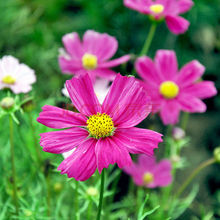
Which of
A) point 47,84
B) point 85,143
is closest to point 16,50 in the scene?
point 47,84

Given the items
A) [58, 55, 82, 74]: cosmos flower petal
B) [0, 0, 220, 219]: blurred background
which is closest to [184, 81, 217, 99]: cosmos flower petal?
[58, 55, 82, 74]: cosmos flower petal

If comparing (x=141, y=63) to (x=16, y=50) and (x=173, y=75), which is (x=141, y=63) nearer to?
(x=173, y=75)

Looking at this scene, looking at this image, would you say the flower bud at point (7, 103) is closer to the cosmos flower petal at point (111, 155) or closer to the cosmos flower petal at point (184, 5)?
the cosmos flower petal at point (111, 155)

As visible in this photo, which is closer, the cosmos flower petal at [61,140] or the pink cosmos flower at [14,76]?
the cosmos flower petal at [61,140]

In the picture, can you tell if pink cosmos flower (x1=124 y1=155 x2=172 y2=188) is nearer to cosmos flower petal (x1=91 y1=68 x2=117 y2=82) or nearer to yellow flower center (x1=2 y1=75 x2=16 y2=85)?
cosmos flower petal (x1=91 y1=68 x2=117 y2=82)

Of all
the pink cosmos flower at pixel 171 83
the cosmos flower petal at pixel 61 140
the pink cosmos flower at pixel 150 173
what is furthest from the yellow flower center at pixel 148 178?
the cosmos flower petal at pixel 61 140

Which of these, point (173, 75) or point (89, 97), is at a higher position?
point (89, 97)

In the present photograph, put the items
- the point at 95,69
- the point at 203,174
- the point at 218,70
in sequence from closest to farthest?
the point at 95,69
the point at 203,174
the point at 218,70
